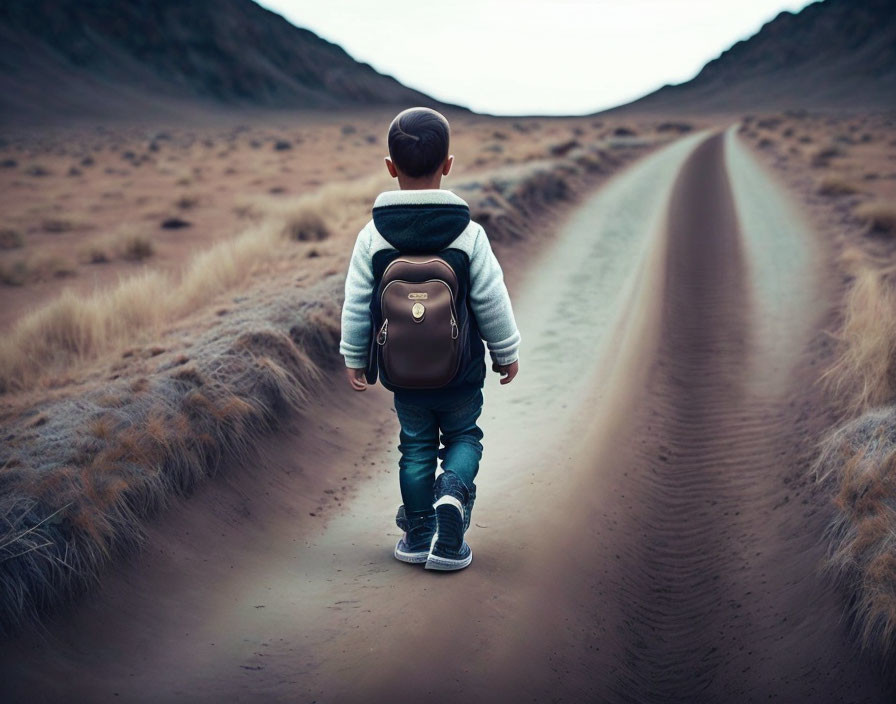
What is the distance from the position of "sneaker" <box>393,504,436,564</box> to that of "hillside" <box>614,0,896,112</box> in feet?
342

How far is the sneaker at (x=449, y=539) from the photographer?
3.54 m

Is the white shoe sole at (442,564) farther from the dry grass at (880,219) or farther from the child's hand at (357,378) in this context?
the dry grass at (880,219)

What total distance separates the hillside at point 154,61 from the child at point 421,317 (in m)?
65.2

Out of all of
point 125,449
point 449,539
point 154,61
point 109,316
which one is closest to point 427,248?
point 449,539

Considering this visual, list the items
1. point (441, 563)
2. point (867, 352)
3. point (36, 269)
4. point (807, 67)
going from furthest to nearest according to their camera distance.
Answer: point (807, 67)
point (36, 269)
point (867, 352)
point (441, 563)

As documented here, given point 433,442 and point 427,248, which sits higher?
point 427,248

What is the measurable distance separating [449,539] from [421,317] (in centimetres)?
118

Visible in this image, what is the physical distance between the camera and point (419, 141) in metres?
3.25

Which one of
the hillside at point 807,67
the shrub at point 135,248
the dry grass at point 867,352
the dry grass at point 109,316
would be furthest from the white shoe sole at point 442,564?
the hillside at point 807,67

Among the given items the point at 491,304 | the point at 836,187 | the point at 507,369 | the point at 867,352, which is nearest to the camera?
the point at 491,304

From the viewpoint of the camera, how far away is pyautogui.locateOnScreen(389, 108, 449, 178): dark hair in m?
3.24

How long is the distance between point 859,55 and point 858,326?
142 metres

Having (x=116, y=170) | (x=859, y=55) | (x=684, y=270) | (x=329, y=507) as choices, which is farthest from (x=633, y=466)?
(x=859, y=55)

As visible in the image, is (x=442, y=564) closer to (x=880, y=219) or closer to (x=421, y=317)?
(x=421, y=317)
